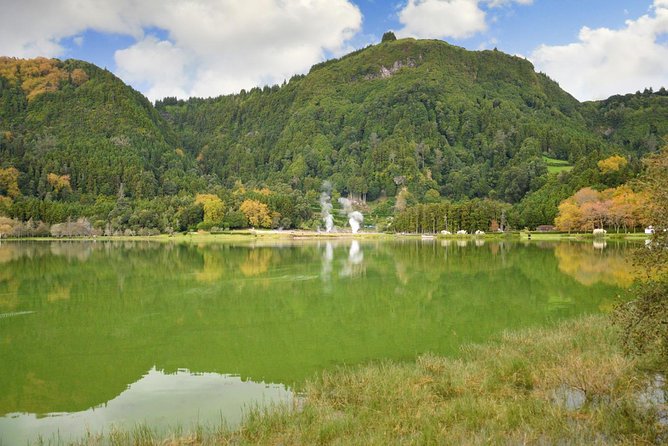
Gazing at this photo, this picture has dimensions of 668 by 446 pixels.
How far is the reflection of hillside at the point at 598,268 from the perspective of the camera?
32.8 m

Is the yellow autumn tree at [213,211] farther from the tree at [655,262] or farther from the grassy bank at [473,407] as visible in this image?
the tree at [655,262]

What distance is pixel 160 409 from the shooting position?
40.8ft

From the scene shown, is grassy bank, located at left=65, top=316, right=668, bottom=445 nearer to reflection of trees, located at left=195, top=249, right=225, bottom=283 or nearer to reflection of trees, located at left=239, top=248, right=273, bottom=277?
reflection of trees, located at left=195, top=249, right=225, bottom=283

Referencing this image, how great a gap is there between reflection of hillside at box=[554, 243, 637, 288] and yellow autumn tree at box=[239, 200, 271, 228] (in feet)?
313

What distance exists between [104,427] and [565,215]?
3717 inches

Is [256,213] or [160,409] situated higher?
[256,213]

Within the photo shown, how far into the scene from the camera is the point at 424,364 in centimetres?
1412

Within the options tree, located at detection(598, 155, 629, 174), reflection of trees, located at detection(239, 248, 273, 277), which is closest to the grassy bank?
reflection of trees, located at detection(239, 248, 273, 277)

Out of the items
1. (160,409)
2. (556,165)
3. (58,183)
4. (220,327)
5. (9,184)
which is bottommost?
(160,409)

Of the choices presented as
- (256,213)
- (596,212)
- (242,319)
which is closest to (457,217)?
(596,212)

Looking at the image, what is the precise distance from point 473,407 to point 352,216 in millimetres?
151436

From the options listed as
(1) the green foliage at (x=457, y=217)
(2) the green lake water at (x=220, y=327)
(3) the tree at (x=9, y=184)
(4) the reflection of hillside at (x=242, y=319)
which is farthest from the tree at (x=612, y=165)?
(3) the tree at (x=9, y=184)

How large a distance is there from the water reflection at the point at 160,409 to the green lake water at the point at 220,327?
0.04 m

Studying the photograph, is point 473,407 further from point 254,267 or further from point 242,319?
point 254,267
